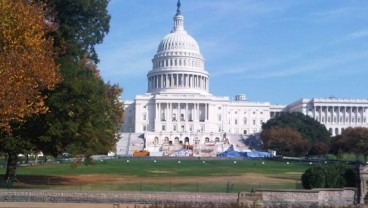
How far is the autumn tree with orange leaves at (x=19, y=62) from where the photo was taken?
29.1 metres

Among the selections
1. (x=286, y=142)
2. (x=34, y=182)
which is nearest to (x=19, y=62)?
(x=34, y=182)

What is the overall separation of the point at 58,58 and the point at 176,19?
146801 mm

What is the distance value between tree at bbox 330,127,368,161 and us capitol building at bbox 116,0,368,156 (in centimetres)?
5190

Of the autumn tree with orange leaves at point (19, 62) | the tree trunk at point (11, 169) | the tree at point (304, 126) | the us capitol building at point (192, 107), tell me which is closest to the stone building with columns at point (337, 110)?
the us capitol building at point (192, 107)

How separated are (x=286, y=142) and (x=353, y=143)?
897 inches

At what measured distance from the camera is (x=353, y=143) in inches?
3839

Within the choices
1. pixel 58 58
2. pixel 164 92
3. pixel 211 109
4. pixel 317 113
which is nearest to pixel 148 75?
pixel 164 92

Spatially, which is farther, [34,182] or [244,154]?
[244,154]

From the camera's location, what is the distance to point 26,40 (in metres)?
30.9

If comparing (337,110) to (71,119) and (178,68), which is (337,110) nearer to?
(178,68)

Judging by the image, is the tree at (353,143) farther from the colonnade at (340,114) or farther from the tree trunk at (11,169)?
the colonnade at (340,114)

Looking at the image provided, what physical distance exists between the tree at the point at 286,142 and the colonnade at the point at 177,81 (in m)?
53.8

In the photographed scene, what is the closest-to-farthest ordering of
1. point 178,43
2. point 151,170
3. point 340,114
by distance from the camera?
point 151,170 → point 178,43 → point 340,114

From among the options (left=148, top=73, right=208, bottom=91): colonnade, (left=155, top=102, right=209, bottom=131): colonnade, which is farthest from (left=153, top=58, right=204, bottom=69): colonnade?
(left=155, top=102, right=209, bottom=131): colonnade
